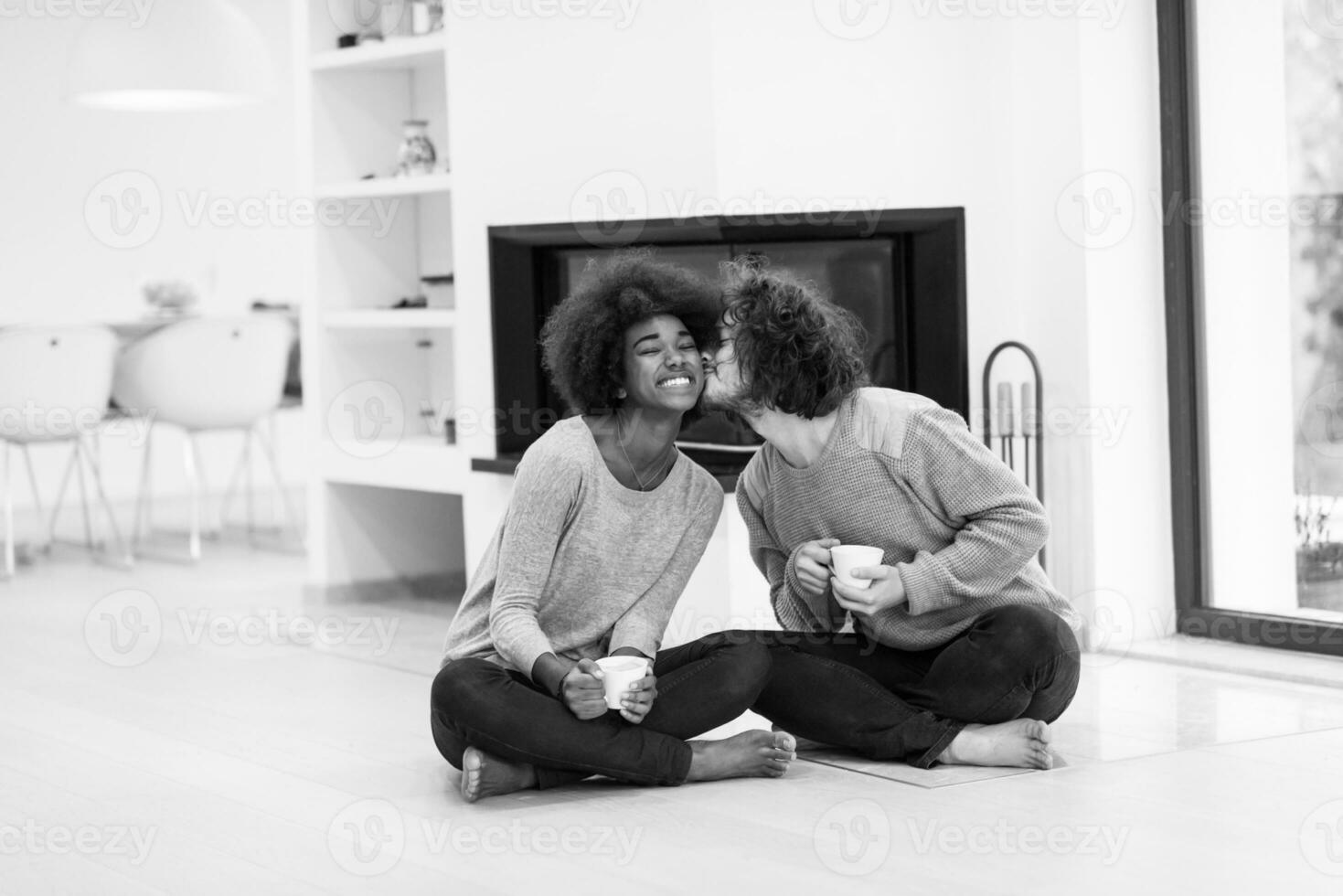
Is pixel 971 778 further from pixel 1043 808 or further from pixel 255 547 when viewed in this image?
pixel 255 547

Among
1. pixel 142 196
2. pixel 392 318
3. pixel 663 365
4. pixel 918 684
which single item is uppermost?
pixel 142 196

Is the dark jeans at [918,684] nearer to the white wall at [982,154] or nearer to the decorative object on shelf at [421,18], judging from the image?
the white wall at [982,154]

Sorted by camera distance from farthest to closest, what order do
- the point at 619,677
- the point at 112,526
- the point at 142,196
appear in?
the point at 142,196, the point at 112,526, the point at 619,677

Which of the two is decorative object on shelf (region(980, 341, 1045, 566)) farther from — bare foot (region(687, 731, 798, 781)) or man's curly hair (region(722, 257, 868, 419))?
bare foot (region(687, 731, 798, 781))

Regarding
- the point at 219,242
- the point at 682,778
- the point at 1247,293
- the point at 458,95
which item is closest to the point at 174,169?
the point at 219,242

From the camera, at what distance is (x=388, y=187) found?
175 inches

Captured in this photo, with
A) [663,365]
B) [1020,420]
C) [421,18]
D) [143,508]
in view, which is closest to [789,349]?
[663,365]

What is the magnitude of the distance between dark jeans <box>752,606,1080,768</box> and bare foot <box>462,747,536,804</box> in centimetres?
40

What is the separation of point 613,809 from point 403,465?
2.13 m

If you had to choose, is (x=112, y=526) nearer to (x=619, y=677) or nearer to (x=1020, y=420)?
(x=1020, y=420)

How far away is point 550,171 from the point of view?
13.3 ft

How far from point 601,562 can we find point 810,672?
1.22ft

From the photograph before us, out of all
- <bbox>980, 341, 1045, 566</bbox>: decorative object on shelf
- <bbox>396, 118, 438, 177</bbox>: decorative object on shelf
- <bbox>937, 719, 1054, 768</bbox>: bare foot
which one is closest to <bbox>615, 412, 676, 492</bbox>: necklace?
<bbox>937, 719, 1054, 768</bbox>: bare foot

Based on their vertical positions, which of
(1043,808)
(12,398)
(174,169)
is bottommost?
(1043,808)
